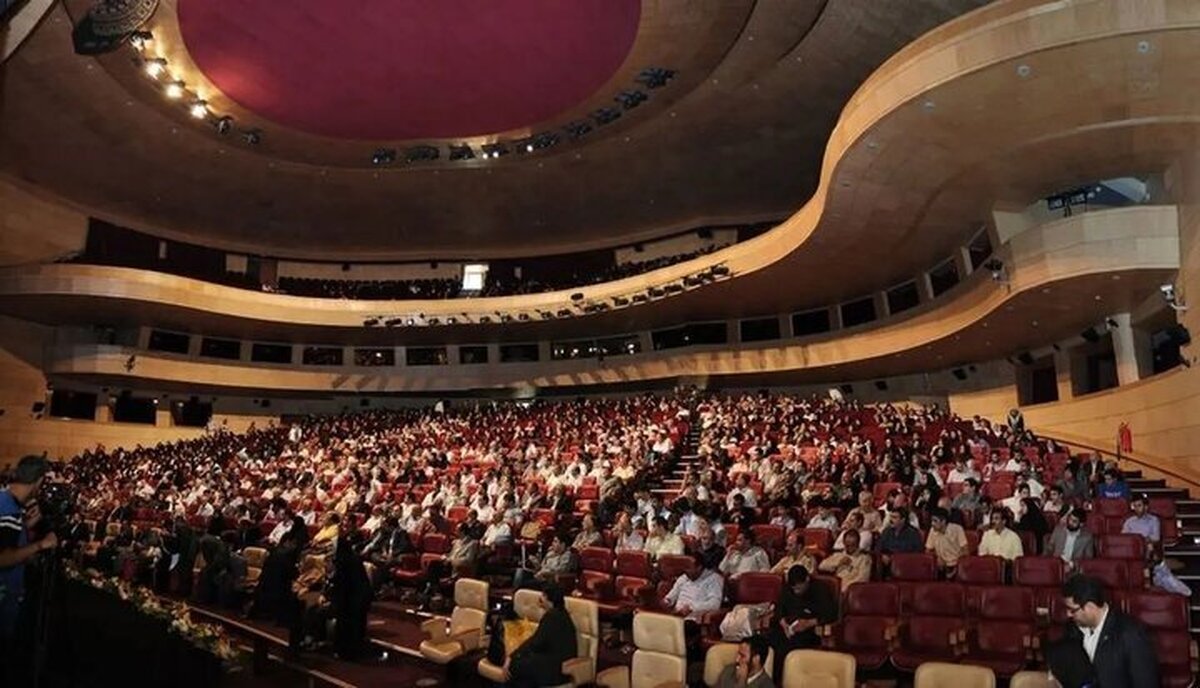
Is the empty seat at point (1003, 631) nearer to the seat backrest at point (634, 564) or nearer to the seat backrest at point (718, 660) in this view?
the seat backrest at point (718, 660)

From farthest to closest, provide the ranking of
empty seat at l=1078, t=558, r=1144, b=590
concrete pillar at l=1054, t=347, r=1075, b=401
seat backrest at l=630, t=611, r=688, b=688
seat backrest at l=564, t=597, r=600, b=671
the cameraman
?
concrete pillar at l=1054, t=347, r=1075, b=401 < empty seat at l=1078, t=558, r=1144, b=590 < seat backrest at l=564, t=597, r=600, b=671 < seat backrest at l=630, t=611, r=688, b=688 < the cameraman

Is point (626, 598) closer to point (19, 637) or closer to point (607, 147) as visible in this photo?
point (19, 637)

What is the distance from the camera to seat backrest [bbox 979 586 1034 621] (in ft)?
21.1

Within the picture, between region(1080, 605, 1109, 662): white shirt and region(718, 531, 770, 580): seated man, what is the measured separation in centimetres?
451

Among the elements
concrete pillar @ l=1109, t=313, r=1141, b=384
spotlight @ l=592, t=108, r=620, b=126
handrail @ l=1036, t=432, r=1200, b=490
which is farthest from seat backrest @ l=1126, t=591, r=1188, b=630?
spotlight @ l=592, t=108, r=620, b=126

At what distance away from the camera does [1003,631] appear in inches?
243

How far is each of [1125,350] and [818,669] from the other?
1269cm

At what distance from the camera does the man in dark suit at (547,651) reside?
566cm

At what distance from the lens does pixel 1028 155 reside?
1302 cm

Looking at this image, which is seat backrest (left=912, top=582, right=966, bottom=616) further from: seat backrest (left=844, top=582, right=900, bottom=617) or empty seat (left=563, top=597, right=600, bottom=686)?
empty seat (left=563, top=597, right=600, bottom=686)

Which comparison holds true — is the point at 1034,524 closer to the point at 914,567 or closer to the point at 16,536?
the point at 914,567

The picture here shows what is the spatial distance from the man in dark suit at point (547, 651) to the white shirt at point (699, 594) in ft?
5.65

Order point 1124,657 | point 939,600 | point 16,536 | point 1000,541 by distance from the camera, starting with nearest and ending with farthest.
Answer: point 1124,657 → point 16,536 → point 939,600 → point 1000,541

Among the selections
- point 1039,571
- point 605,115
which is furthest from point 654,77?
point 1039,571
